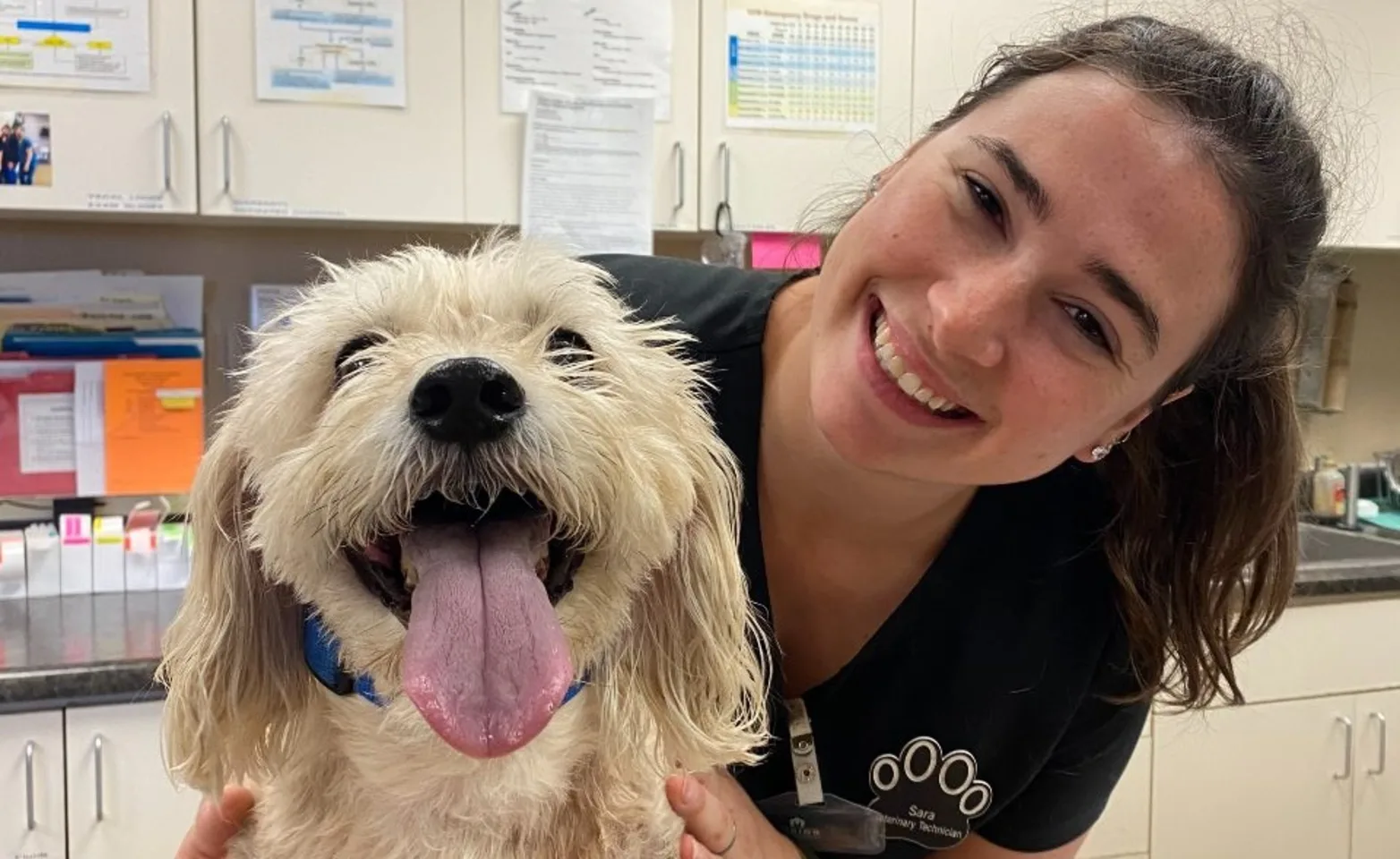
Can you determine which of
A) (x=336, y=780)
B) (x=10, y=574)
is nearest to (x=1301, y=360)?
(x=336, y=780)

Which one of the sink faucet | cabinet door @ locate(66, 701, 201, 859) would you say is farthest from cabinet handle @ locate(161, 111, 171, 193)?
the sink faucet

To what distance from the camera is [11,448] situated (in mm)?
1965

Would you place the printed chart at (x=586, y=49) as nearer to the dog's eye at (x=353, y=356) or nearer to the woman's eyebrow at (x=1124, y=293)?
the dog's eye at (x=353, y=356)

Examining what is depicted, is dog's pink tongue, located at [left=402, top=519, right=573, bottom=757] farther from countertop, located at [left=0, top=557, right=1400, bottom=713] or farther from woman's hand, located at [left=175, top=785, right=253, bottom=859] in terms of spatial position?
countertop, located at [left=0, top=557, right=1400, bottom=713]

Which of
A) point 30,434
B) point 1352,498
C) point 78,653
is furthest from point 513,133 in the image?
point 1352,498

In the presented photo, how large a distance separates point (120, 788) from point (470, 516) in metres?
1.15

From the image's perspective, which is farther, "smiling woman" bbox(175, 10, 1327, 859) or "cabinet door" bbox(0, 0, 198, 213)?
"cabinet door" bbox(0, 0, 198, 213)

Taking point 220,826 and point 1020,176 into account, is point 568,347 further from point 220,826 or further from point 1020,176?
point 220,826

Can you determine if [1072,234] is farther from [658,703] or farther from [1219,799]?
[1219,799]

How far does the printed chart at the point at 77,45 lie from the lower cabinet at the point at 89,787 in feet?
3.23

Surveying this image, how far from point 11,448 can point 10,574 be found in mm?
219

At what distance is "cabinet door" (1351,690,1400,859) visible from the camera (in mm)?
2277

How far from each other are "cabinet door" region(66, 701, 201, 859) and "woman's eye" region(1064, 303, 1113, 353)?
1352 mm

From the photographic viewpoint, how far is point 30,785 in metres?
1.55
